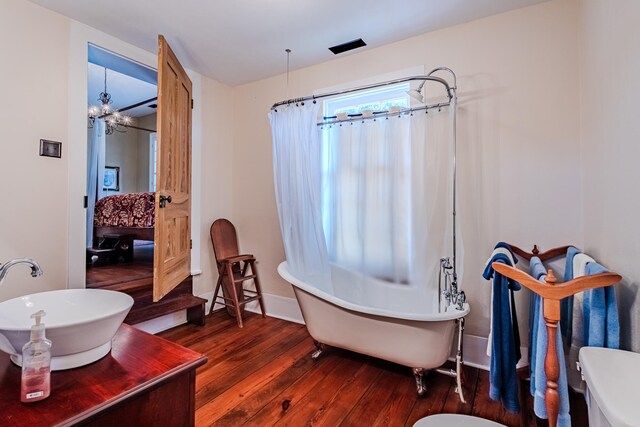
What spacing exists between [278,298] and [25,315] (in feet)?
7.03

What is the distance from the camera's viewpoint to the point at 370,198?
2285 mm

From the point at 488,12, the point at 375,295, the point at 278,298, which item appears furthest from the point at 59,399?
the point at 488,12

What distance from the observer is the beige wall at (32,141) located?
1.90 metres

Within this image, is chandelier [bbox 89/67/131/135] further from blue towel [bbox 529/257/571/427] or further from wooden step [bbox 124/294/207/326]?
blue towel [bbox 529/257/571/427]

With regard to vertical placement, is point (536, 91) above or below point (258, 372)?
above

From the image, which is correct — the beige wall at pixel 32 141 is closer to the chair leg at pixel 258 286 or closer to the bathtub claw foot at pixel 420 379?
the chair leg at pixel 258 286

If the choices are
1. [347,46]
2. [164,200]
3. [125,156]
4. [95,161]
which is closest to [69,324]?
[164,200]

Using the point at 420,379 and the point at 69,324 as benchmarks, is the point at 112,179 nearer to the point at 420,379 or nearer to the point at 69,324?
the point at 69,324

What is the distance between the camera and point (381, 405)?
5.59 ft

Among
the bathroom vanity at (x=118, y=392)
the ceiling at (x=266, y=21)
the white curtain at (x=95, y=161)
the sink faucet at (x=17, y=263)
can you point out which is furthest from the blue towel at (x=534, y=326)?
the white curtain at (x=95, y=161)

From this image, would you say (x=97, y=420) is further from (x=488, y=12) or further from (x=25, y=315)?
(x=488, y=12)

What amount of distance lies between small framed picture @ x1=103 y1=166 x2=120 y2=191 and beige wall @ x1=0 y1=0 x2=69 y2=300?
13.2 ft

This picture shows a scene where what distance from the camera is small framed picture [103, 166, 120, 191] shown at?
18.3 ft

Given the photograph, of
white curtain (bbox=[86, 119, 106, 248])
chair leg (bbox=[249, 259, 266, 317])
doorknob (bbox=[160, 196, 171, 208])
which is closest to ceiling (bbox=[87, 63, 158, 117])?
white curtain (bbox=[86, 119, 106, 248])
